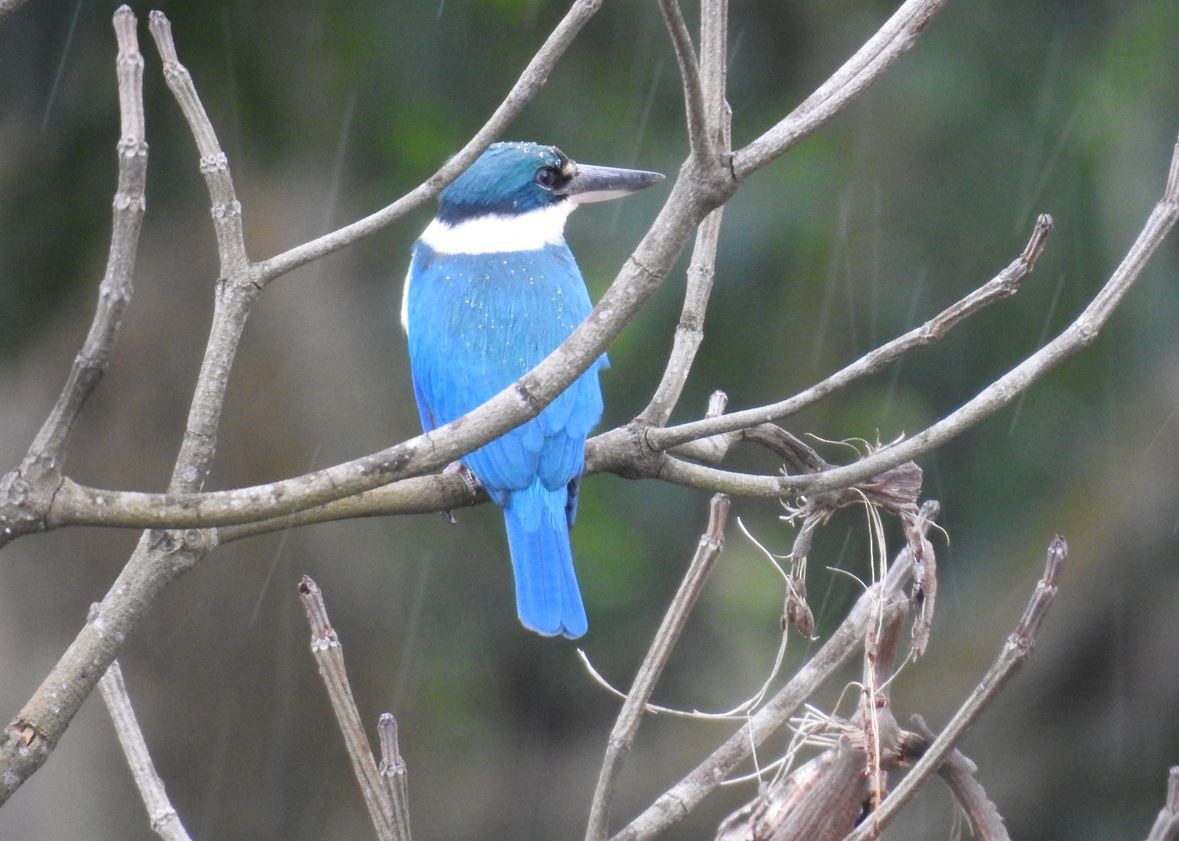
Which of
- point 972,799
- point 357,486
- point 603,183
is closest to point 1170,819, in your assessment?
point 972,799

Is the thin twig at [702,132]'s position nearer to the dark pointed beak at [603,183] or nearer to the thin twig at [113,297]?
the thin twig at [113,297]

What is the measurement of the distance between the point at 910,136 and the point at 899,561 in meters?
3.17

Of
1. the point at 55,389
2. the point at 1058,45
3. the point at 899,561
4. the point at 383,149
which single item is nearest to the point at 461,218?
the point at 383,149

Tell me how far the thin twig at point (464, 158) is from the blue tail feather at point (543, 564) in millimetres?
1259

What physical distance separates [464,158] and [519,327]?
5.01ft

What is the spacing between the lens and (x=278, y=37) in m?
4.25

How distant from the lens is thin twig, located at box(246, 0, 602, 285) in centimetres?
162

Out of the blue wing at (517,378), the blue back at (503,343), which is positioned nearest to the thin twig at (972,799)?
the blue wing at (517,378)

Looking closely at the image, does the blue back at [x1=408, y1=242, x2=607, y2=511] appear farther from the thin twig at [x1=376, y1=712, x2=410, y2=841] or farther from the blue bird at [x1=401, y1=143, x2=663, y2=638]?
the thin twig at [x1=376, y1=712, x2=410, y2=841]

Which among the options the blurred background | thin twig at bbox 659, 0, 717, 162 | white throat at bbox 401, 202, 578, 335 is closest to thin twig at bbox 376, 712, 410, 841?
thin twig at bbox 659, 0, 717, 162

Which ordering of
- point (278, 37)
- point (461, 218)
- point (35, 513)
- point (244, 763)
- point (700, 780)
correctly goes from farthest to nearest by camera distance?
1. point (244, 763)
2. point (278, 37)
3. point (461, 218)
4. point (700, 780)
5. point (35, 513)

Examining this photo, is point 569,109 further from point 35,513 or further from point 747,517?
point 35,513

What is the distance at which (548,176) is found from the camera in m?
3.50

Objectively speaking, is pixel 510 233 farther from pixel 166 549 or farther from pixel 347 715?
pixel 347 715
